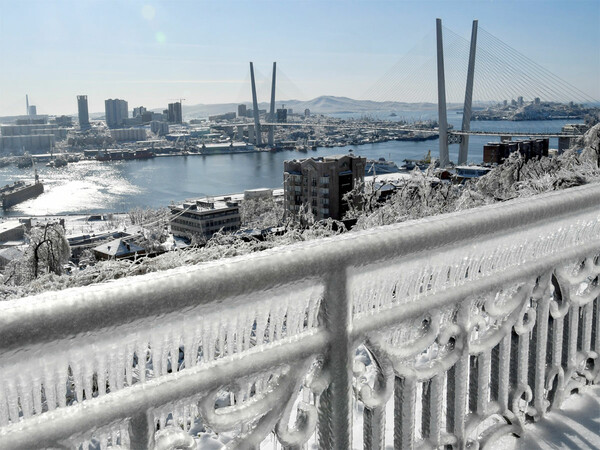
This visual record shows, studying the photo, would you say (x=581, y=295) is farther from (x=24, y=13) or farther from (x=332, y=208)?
(x=24, y=13)

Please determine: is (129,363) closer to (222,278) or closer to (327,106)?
(222,278)

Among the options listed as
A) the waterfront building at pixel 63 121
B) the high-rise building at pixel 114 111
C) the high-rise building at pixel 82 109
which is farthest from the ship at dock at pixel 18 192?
the high-rise building at pixel 114 111

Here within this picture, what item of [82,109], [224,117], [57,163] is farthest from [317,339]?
[82,109]

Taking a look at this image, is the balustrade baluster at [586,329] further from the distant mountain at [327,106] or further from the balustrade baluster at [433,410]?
the distant mountain at [327,106]

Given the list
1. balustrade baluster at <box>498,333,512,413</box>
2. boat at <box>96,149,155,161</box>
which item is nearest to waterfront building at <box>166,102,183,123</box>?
boat at <box>96,149,155,161</box>

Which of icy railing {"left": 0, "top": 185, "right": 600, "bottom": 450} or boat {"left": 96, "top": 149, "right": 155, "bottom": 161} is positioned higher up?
icy railing {"left": 0, "top": 185, "right": 600, "bottom": 450}

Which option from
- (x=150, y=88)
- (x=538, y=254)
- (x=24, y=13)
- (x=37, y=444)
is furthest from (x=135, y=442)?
(x=150, y=88)

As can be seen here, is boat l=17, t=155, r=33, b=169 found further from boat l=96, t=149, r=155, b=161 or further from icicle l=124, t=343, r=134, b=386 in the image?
icicle l=124, t=343, r=134, b=386
